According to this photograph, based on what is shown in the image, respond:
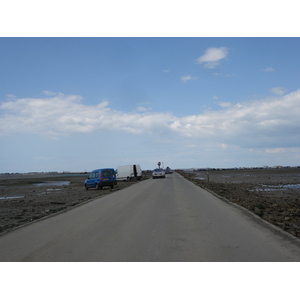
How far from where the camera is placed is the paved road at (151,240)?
6.00 meters

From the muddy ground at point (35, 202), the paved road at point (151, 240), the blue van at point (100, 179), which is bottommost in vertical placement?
the paved road at point (151, 240)

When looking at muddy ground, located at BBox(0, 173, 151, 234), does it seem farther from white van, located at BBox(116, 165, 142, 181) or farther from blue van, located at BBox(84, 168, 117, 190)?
white van, located at BBox(116, 165, 142, 181)

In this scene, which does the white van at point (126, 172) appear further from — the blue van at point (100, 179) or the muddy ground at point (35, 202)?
the blue van at point (100, 179)

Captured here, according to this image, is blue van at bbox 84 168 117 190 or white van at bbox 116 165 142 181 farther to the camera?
white van at bbox 116 165 142 181

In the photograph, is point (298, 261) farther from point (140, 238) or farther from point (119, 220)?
point (119, 220)

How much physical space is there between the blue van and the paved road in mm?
16682

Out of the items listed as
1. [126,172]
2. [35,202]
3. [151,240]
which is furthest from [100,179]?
[151,240]

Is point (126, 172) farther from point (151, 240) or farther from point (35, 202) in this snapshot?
point (151, 240)

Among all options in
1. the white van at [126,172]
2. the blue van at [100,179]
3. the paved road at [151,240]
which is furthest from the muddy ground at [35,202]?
the white van at [126,172]

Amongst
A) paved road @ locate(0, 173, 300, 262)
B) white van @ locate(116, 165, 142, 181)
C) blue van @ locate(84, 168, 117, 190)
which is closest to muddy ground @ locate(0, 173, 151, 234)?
blue van @ locate(84, 168, 117, 190)

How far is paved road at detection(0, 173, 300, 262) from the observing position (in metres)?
6.00

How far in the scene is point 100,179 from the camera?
27594 mm

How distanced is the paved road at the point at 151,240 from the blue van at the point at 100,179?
1668 cm

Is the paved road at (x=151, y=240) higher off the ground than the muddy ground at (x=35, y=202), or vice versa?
the muddy ground at (x=35, y=202)
